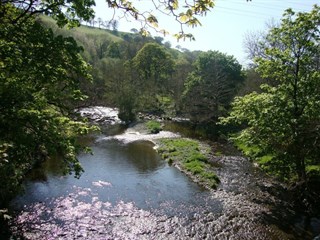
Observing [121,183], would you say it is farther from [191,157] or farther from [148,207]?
[191,157]

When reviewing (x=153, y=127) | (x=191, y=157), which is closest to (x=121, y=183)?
(x=191, y=157)

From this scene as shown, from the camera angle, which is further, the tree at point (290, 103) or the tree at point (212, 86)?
the tree at point (212, 86)

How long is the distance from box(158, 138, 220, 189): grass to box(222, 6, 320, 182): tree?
16.4 feet

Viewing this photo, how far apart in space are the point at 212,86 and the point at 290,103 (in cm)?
3585

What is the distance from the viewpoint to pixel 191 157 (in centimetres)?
2922

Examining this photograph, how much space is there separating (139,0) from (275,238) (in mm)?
14379

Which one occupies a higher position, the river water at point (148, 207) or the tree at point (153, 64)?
the tree at point (153, 64)

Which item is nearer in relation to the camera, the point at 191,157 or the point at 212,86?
the point at 191,157

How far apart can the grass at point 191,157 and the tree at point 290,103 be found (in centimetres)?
501

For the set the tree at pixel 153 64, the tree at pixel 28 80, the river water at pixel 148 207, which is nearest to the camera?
the tree at pixel 28 80

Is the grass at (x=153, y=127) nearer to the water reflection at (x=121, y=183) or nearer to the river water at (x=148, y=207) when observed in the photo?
the water reflection at (x=121, y=183)

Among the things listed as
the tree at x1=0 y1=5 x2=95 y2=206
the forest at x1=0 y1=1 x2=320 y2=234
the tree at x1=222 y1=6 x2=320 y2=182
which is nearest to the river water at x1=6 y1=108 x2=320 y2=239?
the forest at x1=0 y1=1 x2=320 y2=234

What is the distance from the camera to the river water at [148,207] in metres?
16.0

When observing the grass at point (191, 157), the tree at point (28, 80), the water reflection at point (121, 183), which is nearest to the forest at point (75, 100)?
the tree at point (28, 80)
